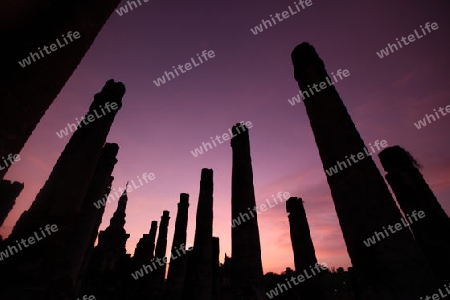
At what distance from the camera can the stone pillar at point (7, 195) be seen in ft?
52.4

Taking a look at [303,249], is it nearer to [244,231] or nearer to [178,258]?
[244,231]

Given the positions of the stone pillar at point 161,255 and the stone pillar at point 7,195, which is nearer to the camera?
the stone pillar at point 161,255

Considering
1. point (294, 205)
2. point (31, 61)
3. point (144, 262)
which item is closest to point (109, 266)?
point (144, 262)

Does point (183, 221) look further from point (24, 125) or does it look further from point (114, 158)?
point (24, 125)

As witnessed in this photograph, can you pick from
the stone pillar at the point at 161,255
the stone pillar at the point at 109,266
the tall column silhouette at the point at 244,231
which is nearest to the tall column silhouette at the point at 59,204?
the tall column silhouette at the point at 244,231

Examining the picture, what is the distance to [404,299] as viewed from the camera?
9.52 feet

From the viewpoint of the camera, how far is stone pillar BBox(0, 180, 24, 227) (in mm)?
15977

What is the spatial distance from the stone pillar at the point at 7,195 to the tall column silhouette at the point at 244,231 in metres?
16.3

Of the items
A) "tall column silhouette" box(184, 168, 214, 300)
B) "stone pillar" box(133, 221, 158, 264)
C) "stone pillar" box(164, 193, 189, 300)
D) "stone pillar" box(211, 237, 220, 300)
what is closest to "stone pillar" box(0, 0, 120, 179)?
"tall column silhouette" box(184, 168, 214, 300)

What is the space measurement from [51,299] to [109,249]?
588 inches

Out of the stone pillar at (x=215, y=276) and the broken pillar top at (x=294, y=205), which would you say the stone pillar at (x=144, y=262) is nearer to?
the stone pillar at (x=215, y=276)

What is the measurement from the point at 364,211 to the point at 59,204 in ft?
18.6

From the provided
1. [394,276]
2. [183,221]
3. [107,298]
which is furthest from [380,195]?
[107,298]

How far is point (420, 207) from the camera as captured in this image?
7207 mm
